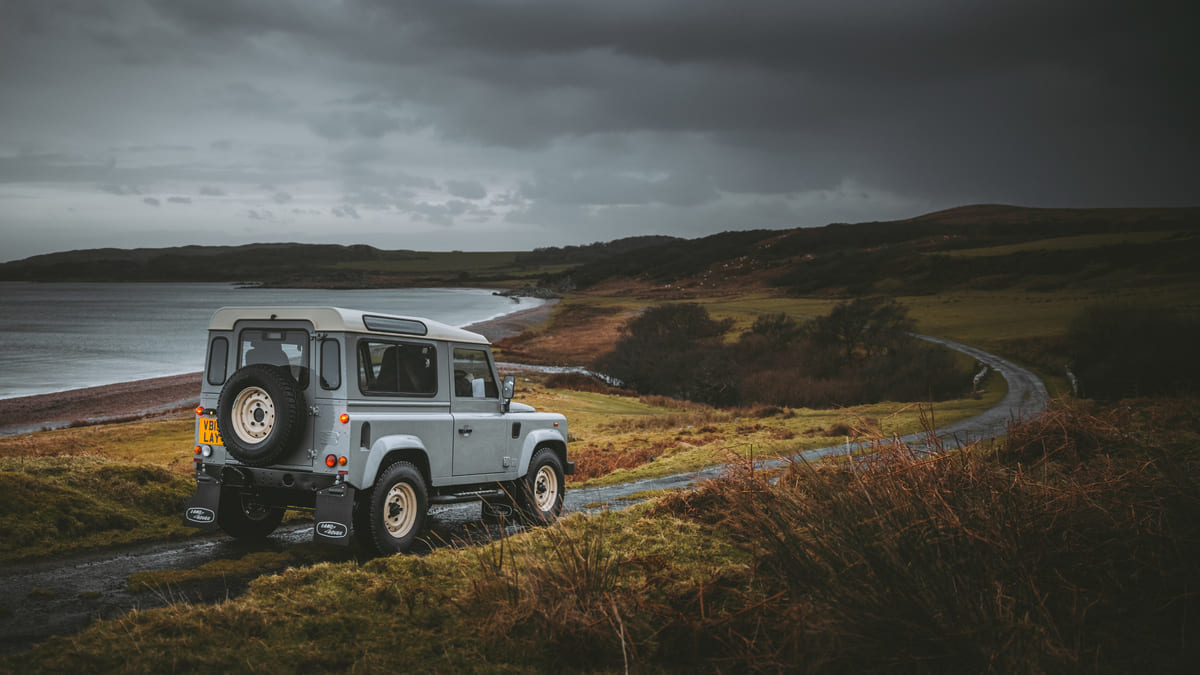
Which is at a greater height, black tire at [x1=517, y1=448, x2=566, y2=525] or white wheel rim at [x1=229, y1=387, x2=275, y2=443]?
white wheel rim at [x1=229, y1=387, x2=275, y2=443]

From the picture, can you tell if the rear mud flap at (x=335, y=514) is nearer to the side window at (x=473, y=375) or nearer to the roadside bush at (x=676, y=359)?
the side window at (x=473, y=375)

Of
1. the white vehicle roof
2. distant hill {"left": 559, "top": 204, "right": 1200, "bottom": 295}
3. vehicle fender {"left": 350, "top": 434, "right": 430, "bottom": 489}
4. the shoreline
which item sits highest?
distant hill {"left": 559, "top": 204, "right": 1200, "bottom": 295}

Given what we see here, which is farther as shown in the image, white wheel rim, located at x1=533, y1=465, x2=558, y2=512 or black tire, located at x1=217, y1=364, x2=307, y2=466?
white wheel rim, located at x1=533, y1=465, x2=558, y2=512

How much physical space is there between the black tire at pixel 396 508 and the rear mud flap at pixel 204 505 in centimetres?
184

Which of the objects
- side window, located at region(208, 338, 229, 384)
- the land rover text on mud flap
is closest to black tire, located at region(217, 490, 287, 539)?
the land rover text on mud flap

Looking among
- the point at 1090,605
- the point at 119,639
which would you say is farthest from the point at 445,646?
the point at 1090,605

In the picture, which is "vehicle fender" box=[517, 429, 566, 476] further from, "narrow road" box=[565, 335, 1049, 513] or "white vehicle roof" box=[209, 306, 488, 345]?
"white vehicle roof" box=[209, 306, 488, 345]

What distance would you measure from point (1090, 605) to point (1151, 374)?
148ft

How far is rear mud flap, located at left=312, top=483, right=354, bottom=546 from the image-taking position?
26.5ft

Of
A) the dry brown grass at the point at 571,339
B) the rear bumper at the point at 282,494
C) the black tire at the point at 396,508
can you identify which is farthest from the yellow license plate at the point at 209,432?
the dry brown grass at the point at 571,339

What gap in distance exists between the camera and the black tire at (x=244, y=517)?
9227mm

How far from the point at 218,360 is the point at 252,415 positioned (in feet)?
3.84

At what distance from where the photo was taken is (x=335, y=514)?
26.6 ft

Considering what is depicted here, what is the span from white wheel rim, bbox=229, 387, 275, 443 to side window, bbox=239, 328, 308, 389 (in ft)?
1.38
